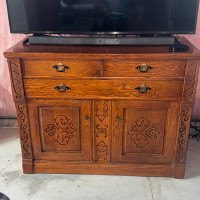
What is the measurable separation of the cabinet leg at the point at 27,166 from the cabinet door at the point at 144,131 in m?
0.56

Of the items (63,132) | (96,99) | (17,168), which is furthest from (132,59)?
(17,168)

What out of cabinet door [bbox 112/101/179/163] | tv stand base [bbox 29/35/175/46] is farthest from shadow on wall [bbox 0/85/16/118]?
cabinet door [bbox 112/101/179/163]

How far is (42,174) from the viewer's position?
75.2 inches

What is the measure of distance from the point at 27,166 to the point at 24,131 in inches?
10.5

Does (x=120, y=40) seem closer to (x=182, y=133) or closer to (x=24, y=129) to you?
(x=182, y=133)

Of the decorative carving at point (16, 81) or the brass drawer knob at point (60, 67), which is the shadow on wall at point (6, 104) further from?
the brass drawer knob at point (60, 67)

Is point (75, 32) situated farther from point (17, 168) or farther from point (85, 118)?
point (17, 168)

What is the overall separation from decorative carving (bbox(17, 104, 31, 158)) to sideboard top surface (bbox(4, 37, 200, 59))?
1.13ft

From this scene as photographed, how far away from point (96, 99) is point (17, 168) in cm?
80

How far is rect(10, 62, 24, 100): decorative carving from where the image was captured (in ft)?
5.32

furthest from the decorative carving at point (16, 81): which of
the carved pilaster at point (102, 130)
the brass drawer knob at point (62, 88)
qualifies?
the carved pilaster at point (102, 130)

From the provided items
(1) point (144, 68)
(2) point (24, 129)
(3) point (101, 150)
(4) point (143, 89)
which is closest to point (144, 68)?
(1) point (144, 68)

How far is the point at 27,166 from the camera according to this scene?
6.21ft

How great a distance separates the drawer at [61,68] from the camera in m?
1.60
